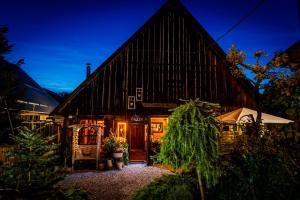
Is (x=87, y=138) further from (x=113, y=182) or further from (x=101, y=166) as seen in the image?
(x=113, y=182)

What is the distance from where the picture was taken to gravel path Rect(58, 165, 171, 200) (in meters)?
8.08

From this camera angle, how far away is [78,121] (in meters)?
14.1

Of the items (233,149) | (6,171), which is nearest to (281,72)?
(233,149)

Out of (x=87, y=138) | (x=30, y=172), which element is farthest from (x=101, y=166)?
(x=30, y=172)

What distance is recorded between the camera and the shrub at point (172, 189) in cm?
552

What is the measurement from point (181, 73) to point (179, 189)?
31.0 ft

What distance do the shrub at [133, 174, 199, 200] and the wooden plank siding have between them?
Answer: 771 cm

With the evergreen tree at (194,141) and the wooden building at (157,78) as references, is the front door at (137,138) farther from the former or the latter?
the evergreen tree at (194,141)

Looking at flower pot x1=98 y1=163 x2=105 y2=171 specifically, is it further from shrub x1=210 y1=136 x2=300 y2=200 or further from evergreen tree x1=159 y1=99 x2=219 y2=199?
shrub x1=210 y1=136 x2=300 y2=200

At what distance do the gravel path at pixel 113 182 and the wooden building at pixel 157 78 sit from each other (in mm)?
2943

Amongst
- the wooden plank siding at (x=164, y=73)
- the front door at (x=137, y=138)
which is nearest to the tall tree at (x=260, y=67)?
the wooden plank siding at (x=164, y=73)

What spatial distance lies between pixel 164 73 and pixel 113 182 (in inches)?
273

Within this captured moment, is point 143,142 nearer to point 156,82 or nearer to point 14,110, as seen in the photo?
point 156,82

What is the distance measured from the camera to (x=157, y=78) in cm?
1414
